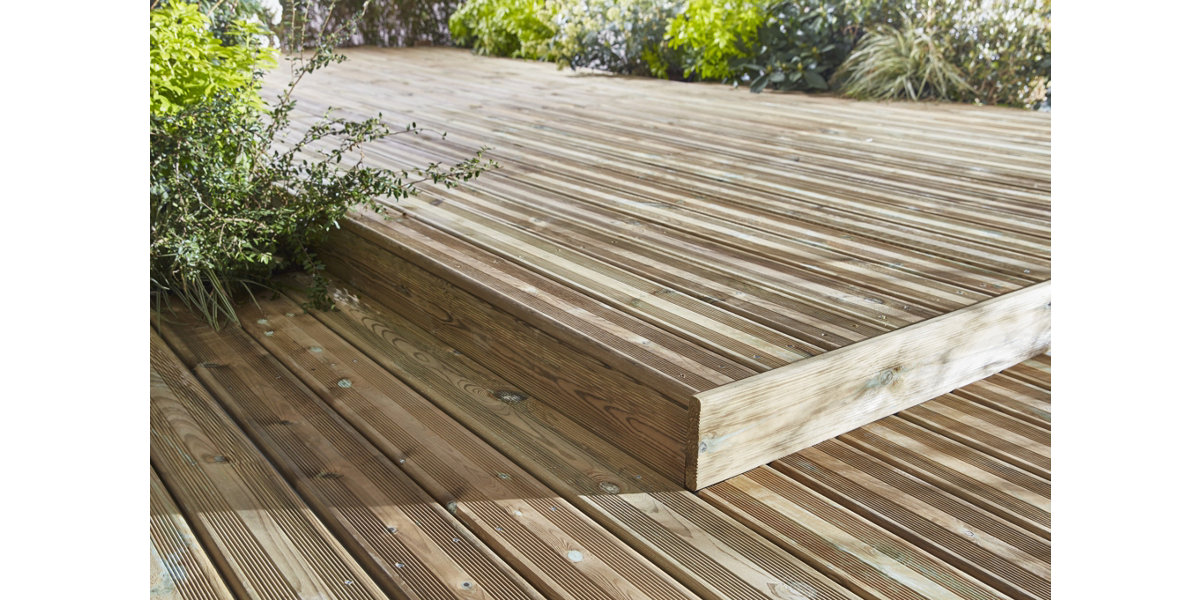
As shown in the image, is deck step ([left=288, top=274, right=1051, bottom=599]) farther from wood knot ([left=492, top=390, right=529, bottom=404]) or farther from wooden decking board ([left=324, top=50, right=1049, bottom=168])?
wooden decking board ([left=324, top=50, right=1049, bottom=168])

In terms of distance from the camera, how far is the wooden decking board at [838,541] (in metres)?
1.23

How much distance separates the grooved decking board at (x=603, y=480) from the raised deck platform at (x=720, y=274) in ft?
0.14

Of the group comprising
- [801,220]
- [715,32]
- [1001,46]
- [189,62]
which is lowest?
[801,220]

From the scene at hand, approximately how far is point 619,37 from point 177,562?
5.90 m

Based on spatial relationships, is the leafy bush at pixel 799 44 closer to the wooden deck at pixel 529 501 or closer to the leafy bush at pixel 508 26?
the leafy bush at pixel 508 26

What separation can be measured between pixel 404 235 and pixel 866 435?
46.7 inches

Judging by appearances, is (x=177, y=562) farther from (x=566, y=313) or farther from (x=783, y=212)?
(x=783, y=212)

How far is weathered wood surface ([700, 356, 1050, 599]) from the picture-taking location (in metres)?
1.26

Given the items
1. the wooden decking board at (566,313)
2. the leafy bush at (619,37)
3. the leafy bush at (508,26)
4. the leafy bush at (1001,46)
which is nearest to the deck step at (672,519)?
A: the wooden decking board at (566,313)

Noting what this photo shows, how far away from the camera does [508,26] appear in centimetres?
765

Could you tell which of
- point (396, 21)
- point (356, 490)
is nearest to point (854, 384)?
point (356, 490)
